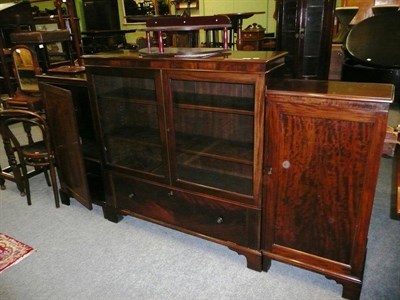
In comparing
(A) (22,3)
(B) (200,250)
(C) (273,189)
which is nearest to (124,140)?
(B) (200,250)

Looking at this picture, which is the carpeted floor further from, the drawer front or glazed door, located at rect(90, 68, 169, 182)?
glazed door, located at rect(90, 68, 169, 182)

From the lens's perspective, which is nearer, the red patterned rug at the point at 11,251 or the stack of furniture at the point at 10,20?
the red patterned rug at the point at 11,251

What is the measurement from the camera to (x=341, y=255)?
155 cm

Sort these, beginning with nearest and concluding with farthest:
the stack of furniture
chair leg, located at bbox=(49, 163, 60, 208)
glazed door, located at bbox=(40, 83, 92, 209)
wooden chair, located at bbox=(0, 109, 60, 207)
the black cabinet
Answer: glazed door, located at bbox=(40, 83, 92, 209), wooden chair, located at bbox=(0, 109, 60, 207), chair leg, located at bbox=(49, 163, 60, 208), the stack of furniture, the black cabinet

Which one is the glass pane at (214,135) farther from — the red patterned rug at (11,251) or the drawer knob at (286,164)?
the red patterned rug at (11,251)

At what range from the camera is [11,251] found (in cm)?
203

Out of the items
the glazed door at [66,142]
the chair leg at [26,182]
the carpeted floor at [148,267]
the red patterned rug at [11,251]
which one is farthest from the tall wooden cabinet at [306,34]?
the red patterned rug at [11,251]

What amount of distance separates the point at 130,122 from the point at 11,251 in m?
1.15

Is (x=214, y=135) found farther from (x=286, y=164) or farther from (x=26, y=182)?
(x=26, y=182)

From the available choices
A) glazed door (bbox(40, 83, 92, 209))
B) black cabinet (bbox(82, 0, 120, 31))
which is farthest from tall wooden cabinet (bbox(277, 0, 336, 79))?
black cabinet (bbox(82, 0, 120, 31))

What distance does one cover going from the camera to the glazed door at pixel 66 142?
2.09 metres

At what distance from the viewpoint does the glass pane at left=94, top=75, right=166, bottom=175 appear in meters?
1.97

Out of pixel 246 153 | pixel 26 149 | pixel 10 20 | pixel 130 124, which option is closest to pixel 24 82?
pixel 26 149

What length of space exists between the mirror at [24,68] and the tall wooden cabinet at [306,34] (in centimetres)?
344
